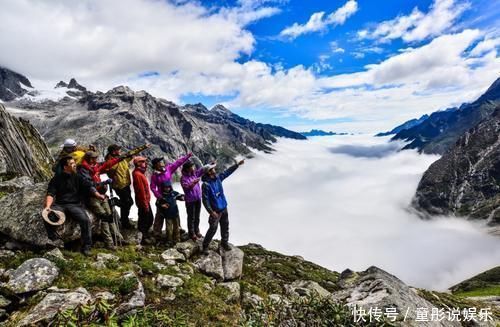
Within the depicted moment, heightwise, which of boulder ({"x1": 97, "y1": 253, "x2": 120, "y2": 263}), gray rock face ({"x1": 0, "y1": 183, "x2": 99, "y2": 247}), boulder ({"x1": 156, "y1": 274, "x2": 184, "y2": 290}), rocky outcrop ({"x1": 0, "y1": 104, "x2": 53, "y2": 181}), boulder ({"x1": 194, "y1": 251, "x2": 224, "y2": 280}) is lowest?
boulder ({"x1": 156, "y1": 274, "x2": 184, "y2": 290})

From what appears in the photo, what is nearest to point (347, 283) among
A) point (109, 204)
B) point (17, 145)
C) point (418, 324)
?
point (418, 324)

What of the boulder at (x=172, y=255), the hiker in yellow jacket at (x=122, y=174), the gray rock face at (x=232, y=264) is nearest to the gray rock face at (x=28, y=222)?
the hiker in yellow jacket at (x=122, y=174)

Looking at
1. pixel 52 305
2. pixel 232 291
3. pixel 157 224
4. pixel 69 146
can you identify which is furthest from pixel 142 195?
pixel 52 305

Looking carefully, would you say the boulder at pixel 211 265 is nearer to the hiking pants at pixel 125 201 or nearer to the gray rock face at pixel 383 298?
the hiking pants at pixel 125 201

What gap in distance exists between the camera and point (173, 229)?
2028 cm

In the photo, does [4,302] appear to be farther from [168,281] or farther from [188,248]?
[188,248]

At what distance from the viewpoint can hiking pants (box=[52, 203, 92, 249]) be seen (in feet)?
46.9

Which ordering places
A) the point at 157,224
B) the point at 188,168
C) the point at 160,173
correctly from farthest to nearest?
the point at 157,224
the point at 188,168
the point at 160,173

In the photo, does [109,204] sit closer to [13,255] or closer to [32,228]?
[32,228]

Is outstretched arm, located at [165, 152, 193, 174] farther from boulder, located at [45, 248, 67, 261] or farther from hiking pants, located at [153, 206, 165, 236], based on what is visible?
boulder, located at [45, 248, 67, 261]

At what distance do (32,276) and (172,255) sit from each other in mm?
7086

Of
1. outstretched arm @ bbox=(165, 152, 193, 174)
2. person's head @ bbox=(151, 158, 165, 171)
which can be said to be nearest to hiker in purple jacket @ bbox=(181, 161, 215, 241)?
outstretched arm @ bbox=(165, 152, 193, 174)

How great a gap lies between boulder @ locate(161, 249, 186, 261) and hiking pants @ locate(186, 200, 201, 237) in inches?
99.3

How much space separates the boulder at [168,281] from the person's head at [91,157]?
6285 millimetres
